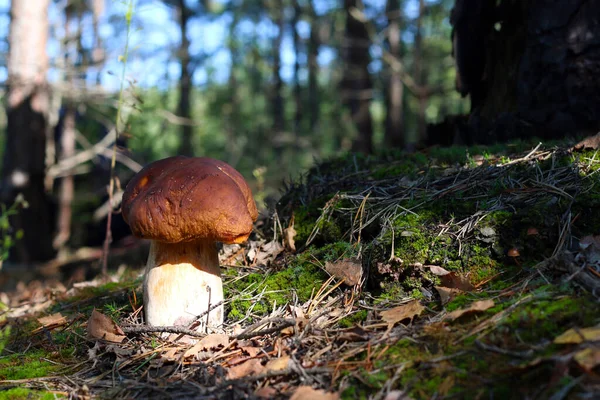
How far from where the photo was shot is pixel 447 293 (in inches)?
82.8

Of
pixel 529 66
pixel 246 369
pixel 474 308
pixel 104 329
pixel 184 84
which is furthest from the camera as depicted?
pixel 184 84

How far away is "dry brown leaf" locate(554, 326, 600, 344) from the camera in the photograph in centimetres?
147

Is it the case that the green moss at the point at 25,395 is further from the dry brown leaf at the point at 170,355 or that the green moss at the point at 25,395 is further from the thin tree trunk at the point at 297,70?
the thin tree trunk at the point at 297,70

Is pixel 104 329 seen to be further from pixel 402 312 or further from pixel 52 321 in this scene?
pixel 402 312

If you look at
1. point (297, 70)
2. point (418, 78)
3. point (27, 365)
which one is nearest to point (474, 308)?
point (27, 365)

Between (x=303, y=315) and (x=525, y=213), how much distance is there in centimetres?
135

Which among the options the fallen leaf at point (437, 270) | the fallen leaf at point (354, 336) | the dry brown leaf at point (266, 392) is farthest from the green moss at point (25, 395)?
the fallen leaf at point (437, 270)

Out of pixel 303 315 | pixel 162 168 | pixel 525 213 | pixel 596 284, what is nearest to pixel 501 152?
pixel 525 213

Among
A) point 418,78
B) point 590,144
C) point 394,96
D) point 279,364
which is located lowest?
point 279,364

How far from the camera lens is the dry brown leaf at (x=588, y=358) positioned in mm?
1354

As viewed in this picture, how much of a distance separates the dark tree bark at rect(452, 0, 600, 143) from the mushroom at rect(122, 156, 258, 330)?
2.78 metres

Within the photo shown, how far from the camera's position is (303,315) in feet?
7.72

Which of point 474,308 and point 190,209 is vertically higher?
point 190,209

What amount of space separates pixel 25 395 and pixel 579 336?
7.72 feet
